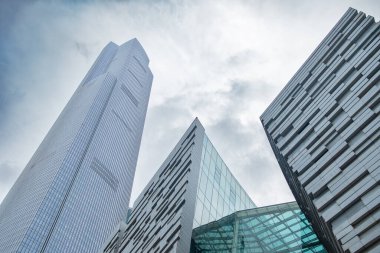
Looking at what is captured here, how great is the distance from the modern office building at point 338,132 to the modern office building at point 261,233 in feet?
4.63

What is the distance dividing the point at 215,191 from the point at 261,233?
37.6 feet

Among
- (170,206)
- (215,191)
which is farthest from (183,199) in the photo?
(215,191)

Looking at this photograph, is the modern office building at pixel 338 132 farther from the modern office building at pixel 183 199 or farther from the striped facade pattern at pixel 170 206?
the striped facade pattern at pixel 170 206

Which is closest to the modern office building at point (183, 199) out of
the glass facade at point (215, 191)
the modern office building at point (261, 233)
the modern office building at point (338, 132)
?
the glass facade at point (215, 191)

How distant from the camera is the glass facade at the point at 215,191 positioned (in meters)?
49.7

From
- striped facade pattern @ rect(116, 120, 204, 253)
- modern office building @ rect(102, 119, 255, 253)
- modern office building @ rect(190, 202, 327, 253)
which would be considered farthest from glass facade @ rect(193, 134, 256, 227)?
modern office building @ rect(190, 202, 327, 253)

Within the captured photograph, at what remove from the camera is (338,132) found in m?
38.5

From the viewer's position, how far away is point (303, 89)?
5078cm

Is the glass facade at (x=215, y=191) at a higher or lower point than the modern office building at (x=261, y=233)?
higher

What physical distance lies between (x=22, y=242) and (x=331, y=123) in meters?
135

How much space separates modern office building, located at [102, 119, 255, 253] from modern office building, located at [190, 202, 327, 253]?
2017mm

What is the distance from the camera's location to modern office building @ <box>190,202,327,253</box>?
42719 mm

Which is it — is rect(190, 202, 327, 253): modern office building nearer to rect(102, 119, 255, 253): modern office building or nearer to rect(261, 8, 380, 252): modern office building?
rect(261, 8, 380, 252): modern office building

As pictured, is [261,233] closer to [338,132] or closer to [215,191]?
[215,191]
